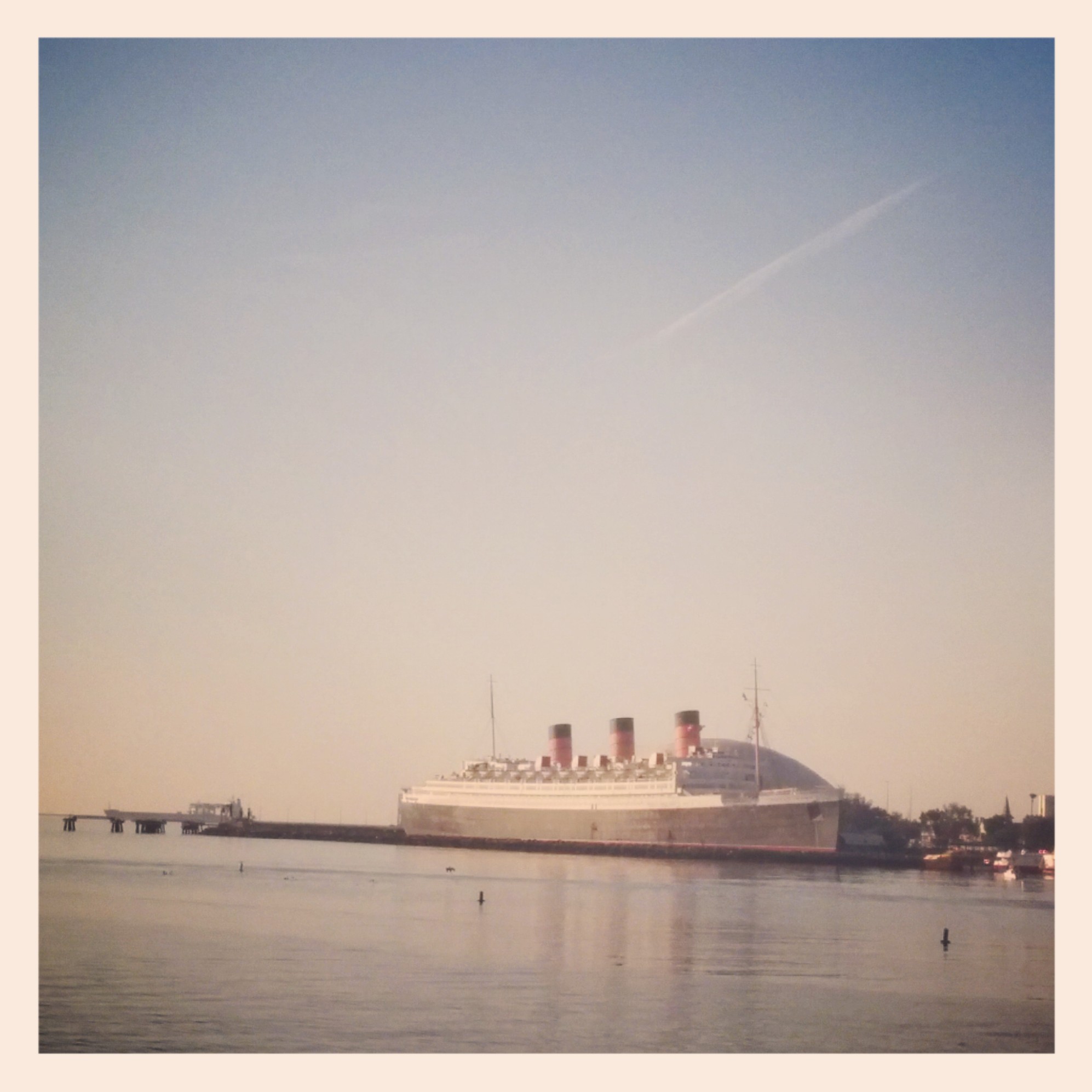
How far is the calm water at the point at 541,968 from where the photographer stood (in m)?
11.7

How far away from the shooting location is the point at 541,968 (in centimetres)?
1555

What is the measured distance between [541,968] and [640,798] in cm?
3182

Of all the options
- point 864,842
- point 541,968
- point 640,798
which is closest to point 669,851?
point 640,798

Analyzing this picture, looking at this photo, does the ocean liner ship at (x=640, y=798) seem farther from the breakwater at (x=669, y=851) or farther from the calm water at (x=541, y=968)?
the calm water at (x=541, y=968)

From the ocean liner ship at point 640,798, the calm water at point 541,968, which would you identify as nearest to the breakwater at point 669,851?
the ocean liner ship at point 640,798

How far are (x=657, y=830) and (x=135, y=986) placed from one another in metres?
33.5

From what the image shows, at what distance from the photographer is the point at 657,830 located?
150 ft

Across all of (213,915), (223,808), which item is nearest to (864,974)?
(213,915)

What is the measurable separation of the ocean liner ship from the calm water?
40.3 feet

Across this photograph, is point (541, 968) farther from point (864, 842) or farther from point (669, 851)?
point (864, 842)

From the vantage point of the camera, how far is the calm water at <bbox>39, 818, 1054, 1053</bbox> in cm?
1173

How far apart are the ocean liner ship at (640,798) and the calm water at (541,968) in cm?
1227

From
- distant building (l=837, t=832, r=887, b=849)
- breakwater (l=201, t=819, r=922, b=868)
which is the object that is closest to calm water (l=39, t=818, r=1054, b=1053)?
breakwater (l=201, t=819, r=922, b=868)
